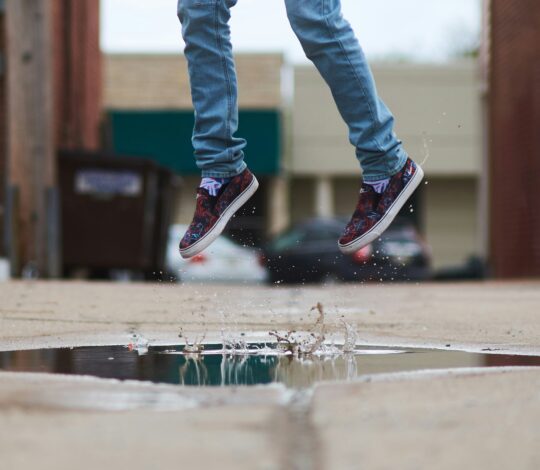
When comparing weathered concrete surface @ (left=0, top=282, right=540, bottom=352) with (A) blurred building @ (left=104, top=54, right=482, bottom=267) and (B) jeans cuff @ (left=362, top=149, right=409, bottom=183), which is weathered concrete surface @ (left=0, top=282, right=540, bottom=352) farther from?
(A) blurred building @ (left=104, top=54, right=482, bottom=267)

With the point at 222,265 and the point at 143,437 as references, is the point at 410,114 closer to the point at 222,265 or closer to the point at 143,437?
the point at 222,265

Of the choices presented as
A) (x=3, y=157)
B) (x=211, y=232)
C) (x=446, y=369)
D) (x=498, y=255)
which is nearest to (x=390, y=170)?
(x=211, y=232)

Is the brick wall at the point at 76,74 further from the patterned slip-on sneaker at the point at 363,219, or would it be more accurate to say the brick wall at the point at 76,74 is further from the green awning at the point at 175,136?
the green awning at the point at 175,136

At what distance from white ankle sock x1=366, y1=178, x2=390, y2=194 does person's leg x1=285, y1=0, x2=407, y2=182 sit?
0.37 ft

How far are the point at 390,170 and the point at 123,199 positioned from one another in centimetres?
809

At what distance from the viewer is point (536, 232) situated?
1487 centimetres

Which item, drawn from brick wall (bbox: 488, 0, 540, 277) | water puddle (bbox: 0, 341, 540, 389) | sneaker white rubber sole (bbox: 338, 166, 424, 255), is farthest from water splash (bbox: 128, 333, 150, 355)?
brick wall (bbox: 488, 0, 540, 277)

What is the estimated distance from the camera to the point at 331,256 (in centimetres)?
1942

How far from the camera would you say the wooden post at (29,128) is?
34.5 feet

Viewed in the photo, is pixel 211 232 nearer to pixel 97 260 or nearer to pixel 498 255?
pixel 97 260

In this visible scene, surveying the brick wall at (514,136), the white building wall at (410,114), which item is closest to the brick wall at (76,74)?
the brick wall at (514,136)

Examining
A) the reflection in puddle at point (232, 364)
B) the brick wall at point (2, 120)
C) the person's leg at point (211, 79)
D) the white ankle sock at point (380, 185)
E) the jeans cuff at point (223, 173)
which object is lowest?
the reflection in puddle at point (232, 364)

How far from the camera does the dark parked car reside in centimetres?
1800

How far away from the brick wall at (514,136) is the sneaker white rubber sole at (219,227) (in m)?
11.3
